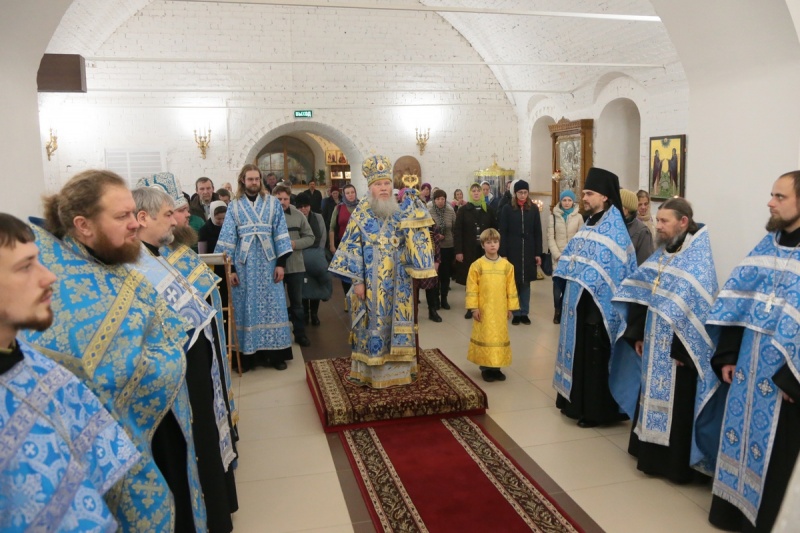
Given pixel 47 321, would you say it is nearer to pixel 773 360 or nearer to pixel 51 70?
pixel 773 360

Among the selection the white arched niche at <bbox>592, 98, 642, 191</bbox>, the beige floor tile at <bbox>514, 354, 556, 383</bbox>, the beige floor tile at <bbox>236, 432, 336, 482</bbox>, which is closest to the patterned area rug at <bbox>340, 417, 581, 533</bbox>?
the beige floor tile at <bbox>236, 432, 336, 482</bbox>

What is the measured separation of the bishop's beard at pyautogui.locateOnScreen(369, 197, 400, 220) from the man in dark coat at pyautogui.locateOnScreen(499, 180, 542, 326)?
3.27 m

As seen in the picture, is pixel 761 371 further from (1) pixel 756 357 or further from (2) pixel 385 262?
(2) pixel 385 262

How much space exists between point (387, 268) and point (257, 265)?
166 cm

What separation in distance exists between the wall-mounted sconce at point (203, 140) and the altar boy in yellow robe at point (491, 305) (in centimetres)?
930

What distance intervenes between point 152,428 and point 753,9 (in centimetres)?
391

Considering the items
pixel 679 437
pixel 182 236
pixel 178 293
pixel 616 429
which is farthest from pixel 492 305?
pixel 178 293

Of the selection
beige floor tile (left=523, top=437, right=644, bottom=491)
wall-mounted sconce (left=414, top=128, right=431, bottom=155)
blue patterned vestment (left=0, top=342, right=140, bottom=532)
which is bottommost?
beige floor tile (left=523, top=437, right=644, bottom=491)

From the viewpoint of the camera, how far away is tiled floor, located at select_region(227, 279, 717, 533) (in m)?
3.54

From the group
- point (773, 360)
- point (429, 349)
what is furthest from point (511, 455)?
point (429, 349)

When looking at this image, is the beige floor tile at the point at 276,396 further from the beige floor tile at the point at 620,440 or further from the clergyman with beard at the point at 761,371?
the clergyman with beard at the point at 761,371

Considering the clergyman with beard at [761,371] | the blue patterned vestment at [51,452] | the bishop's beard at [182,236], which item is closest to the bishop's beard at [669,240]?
the clergyman with beard at [761,371]

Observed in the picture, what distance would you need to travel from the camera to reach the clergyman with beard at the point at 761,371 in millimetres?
2961

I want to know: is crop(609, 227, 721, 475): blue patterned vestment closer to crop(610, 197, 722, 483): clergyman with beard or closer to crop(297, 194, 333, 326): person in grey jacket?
crop(610, 197, 722, 483): clergyman with beard
